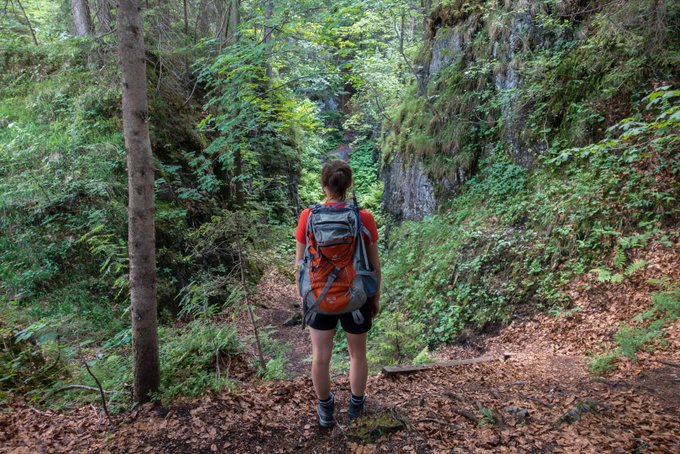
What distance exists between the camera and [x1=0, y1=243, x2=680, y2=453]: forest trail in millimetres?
2898

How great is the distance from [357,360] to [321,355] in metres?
0.30

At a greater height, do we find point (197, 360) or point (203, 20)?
point (203, 20)

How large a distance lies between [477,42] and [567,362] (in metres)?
9.58

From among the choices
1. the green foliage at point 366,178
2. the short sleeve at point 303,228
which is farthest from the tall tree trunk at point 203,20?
the short sleeve at point 303,228

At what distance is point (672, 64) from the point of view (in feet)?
23.0

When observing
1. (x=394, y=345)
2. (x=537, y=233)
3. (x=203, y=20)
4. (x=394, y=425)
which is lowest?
(x=394, y=345)

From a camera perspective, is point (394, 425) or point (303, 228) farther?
point (394, 425)

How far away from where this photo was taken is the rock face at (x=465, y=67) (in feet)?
31.9

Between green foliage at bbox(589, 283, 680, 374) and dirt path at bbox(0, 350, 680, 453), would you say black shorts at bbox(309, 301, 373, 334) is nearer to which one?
dirt path at bbox(0, 350, 680, 453)

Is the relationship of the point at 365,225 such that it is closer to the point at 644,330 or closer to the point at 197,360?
the point at 197,360

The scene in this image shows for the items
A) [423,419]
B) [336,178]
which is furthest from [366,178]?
[336,178]

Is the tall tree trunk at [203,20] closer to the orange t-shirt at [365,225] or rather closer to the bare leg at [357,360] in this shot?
the orange t-shirt at [365,225]

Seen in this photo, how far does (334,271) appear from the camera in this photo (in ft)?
9.39

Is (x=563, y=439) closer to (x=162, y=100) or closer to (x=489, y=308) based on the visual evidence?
(x=489, y=308)
